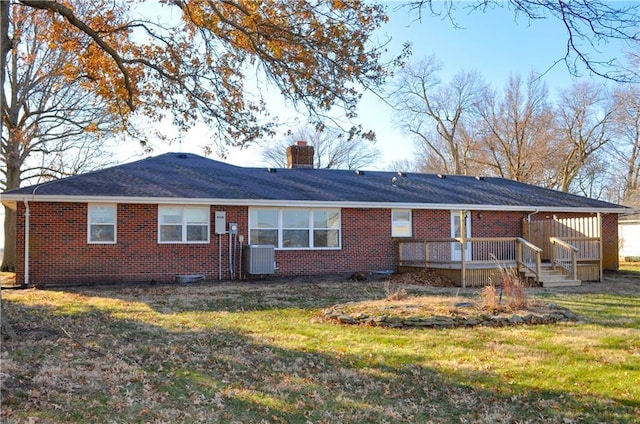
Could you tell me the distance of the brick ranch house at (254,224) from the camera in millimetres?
14914

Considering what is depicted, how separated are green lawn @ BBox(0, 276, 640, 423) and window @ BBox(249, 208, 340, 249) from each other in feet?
22.2

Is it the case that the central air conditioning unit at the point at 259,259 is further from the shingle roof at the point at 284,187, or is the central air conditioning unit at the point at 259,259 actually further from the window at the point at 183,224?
the shingle roof at the point at 284,187

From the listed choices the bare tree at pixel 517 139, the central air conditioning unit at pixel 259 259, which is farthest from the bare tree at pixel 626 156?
the central air conditioning unit at pixel 259 259

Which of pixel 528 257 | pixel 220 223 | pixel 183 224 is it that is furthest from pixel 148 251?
pixel 528 257

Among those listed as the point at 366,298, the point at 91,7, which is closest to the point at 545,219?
the point at 366,298

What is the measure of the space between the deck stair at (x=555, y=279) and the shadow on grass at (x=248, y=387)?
1001cm

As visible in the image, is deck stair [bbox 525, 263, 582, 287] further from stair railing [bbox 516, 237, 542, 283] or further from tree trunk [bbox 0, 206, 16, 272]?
tree trunk [bbox 0, 206, 16, 272]

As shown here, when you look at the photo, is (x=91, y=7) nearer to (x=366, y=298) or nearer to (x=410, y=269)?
(x=366, y=298)

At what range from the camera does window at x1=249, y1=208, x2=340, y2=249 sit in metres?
17.0

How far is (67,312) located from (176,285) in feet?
16.6

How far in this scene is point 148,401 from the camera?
16.3 feet

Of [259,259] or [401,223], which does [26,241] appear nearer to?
[259,259]

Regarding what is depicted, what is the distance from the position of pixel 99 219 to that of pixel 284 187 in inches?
238

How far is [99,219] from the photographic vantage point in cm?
1529
